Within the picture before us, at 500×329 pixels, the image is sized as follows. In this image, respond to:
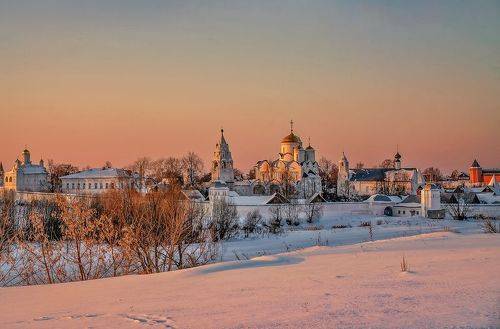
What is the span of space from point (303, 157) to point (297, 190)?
7.15m

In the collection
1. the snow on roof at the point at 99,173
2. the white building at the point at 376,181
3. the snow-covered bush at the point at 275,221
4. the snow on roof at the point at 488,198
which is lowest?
the snow-covered bush at the point at 275,221

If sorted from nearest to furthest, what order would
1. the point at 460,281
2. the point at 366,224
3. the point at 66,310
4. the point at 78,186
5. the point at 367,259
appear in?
the point at 66,310 < the point at 460,281 < the point at 367,259 < the point at 366,224 < the point at 78,186

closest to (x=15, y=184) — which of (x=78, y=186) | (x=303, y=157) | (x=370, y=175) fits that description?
(x=78, y=186)

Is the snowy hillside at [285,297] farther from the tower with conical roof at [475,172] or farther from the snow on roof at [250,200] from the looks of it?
the tower with conical roof at [475,172]

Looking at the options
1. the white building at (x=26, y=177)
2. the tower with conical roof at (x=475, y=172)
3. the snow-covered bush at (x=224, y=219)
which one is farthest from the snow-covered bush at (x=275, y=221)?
the tower with conical roof at (x=475, y=172)

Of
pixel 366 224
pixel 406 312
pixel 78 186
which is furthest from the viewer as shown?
pixel 78 186

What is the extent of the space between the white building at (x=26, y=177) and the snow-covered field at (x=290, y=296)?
6311 centimetres

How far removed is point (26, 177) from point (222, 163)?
2844cm

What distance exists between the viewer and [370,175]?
221 ft

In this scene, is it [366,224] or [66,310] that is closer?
[66,310]

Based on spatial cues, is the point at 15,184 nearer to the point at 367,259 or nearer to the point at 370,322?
the point at 367,259

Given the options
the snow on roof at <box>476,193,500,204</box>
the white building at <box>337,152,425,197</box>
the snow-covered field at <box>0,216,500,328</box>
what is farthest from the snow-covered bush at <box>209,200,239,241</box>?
the white building at <box>337,152,425,197</box>

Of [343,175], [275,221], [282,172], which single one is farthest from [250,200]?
[343,175]

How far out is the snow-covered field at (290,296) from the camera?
611cm
